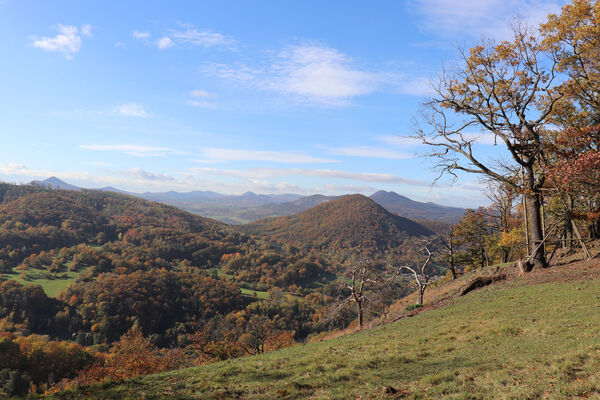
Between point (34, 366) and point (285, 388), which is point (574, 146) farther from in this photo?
point (34, 366)

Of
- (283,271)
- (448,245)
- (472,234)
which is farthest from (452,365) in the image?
(283,271)

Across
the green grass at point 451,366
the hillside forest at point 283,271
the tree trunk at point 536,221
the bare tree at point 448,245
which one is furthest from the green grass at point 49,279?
the tree trunk at point 536,221

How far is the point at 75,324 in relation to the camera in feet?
351

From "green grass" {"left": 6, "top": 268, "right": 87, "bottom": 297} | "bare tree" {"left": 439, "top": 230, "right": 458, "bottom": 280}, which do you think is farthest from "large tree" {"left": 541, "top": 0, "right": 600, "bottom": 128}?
"green grass" {"left": 6, "top": 268, "right": 87, "bottom": 297}

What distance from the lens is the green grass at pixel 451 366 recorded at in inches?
307

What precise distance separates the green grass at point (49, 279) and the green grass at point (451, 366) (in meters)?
151

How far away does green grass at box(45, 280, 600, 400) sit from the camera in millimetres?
7805

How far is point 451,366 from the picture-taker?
9.95 metres

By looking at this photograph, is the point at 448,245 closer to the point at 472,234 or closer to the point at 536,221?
the point at 472,234

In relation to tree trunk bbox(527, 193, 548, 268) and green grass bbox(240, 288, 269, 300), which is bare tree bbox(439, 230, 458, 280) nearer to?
tree trunk bbox(527, 193, 548, 268)

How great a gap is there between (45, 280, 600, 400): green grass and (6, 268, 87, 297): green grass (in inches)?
5948

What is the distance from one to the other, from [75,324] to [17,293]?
27687 mm

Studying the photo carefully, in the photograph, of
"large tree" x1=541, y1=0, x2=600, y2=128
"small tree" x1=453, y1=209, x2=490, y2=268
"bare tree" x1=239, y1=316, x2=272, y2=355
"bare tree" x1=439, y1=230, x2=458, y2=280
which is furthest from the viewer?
"small tree" x1=453, y1=209, x2=490, y2=268

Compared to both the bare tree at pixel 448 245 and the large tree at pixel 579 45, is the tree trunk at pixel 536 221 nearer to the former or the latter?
the large tree at pixel 579 45
